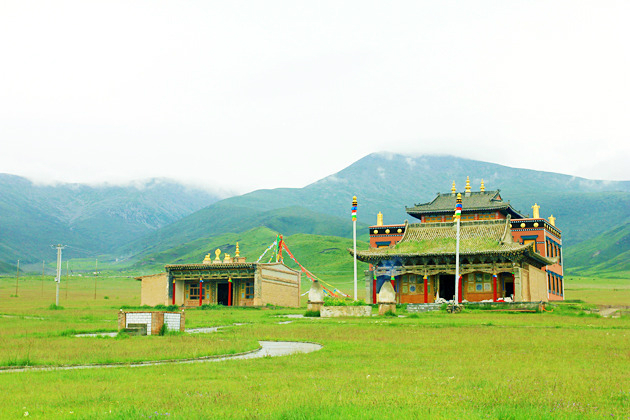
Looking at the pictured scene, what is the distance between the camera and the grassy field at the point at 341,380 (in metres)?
10.9

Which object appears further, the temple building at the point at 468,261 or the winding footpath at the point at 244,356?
the temple building at the point at 468,261

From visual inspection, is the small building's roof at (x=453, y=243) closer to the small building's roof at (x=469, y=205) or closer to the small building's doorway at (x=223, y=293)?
the small building's roof at (x=469, y=205)

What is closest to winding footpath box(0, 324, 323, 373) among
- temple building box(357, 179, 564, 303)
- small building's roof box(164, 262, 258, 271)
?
temple building box(357, 179, 564, 303)

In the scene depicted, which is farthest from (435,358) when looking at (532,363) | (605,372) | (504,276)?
(504,276)

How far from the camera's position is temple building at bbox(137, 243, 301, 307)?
67688mm

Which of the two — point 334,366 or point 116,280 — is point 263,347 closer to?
point 334,366

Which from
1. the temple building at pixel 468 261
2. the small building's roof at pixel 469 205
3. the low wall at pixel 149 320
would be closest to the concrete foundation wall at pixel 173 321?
the low wall at pixel 149 320

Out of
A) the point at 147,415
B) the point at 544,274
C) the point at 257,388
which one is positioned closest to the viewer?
the point at 147,415

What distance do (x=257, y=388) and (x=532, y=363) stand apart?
7.92 metres

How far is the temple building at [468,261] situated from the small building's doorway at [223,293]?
15.5 meters

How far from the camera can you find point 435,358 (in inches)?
734

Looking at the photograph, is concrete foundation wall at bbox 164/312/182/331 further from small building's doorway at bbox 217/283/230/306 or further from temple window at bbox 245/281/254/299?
small building's doorway at bbox 217/283/230/306

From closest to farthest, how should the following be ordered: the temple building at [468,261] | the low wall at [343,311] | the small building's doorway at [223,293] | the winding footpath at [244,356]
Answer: the winding footpath at [244,356] < the low wall at [343,311] < the temple building at [468,261] < the small building's doorway at [223,293]

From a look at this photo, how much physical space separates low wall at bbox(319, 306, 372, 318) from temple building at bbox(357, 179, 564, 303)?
15.9 meters
